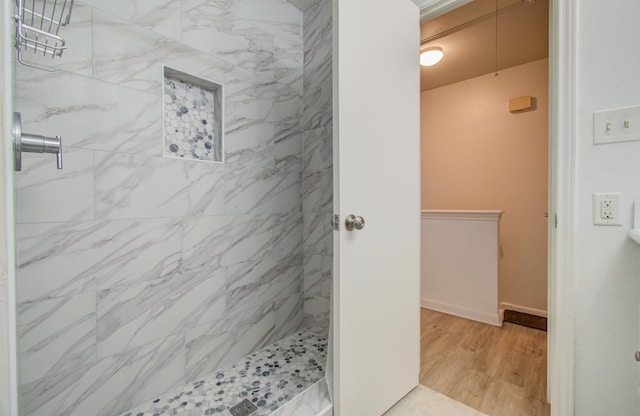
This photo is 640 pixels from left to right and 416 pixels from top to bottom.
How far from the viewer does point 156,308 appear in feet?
4.53

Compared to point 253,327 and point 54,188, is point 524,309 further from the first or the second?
point 54,188

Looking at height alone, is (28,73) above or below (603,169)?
above

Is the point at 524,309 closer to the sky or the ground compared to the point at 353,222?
closer to the ground

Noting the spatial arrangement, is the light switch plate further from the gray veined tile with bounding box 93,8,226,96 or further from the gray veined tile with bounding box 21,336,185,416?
the gray veined tile with bounding box 21,336,185,416

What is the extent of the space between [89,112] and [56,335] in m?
0.93

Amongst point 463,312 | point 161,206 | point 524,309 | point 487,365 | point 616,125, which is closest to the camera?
point 616,125

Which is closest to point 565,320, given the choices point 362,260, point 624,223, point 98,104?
point 624,223

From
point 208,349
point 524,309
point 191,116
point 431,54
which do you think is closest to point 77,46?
point 191,116

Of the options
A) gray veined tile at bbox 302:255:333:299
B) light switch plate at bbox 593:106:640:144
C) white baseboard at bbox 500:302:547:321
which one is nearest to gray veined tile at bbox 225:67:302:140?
gray veined tile at bbox 302:255:333:299

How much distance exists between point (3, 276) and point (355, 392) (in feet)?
4.07

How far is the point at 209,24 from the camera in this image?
61.9 inches

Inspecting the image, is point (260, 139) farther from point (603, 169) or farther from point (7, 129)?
point (603, 169)

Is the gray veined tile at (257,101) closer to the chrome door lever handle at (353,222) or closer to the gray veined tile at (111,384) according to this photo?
the chrome door lever handle at (353,222)

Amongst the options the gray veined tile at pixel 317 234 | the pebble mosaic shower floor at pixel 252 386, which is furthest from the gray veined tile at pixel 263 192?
the pebble mosaic shower floor at pixel 252 386
